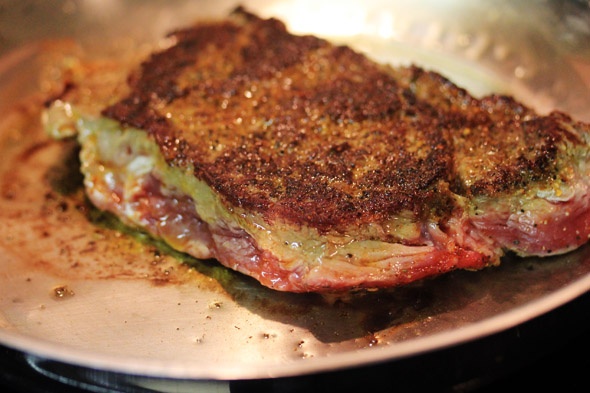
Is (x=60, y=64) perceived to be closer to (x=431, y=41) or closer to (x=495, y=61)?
(x=431, y=41)

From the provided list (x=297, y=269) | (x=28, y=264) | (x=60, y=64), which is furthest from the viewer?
(x=60, y=64)

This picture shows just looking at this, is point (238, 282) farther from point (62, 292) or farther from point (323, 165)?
point (62, 292)

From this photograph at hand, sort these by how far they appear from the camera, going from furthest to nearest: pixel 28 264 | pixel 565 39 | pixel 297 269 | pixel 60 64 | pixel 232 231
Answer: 1. pixel 60 64
2. pixel 565 39
3. pixel 28 264
4. pixel 232 231
5. pixel 297 269

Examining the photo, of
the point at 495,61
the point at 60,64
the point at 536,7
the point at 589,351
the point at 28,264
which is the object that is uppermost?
the point at 536,7

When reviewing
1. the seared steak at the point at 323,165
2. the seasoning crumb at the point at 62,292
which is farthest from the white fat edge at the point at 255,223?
the seasoning crumb at the point at 62,292

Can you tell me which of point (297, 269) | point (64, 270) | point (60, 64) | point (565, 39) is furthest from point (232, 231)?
point (565, 39)

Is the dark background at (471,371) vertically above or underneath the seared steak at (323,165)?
underneath

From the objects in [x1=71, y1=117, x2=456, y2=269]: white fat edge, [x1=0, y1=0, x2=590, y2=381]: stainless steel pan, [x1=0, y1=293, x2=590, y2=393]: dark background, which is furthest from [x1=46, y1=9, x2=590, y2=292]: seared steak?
[x1=0, y1=293, x2=590, y2=393]: dark background

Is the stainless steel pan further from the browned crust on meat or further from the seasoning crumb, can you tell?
the browned crust on meat

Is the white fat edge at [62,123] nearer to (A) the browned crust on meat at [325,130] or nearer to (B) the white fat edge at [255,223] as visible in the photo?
(B) the white fat edge at [255,223]
